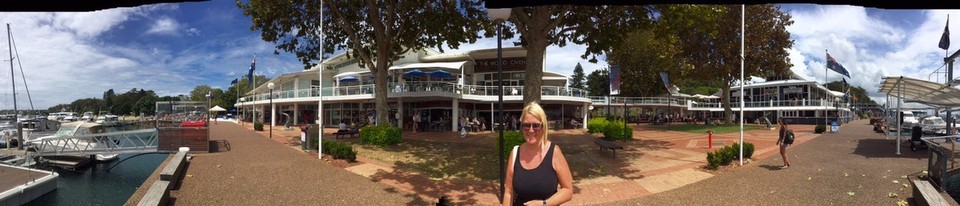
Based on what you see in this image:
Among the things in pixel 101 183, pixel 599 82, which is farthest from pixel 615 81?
pixel 599 82

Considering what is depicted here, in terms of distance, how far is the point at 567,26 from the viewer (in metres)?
15.4

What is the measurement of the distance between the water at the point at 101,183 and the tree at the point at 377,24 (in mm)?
7523

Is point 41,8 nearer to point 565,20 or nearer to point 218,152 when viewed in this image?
point 565,20

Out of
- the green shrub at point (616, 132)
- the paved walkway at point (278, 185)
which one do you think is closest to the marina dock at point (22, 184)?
the paved walkway at point (278, 185)

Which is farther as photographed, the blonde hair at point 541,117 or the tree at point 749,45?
the tree at point 749,45

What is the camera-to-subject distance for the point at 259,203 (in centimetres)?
751

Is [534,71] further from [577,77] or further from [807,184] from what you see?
[577,77]

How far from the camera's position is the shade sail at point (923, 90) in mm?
12930

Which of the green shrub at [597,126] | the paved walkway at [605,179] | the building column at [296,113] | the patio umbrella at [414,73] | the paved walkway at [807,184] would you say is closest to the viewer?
the paved walkway at [807,184]

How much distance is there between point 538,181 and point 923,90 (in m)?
18.6

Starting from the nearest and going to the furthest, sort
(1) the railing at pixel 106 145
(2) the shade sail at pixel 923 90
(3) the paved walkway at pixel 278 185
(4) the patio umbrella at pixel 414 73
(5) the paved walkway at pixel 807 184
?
(5) the paved walkway at pixel 807 184 < (3) the paved walkway at pixel 278 185 < (2) the shade sail at pixel 923 90 < (1) the railing at pixel 106 145 < (4) the patio umbrella at pixel 414 73

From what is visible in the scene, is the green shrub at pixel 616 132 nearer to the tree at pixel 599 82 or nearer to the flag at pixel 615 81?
the flag at pixel 615 81

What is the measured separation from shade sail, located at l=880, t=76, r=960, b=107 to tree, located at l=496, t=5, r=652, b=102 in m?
8.16

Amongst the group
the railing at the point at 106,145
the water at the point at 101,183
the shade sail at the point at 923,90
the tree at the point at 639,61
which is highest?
the tree at the point at 639,61
